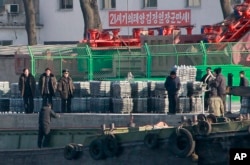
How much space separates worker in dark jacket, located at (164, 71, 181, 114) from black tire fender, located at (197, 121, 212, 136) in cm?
692

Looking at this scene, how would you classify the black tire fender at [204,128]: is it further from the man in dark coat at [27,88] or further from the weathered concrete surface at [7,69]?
the weathered concrete surface at [7,69]

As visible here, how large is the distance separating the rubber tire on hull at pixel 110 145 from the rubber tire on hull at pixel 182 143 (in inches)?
65.6

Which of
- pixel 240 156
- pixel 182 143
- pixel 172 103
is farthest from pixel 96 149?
pixel 172 103

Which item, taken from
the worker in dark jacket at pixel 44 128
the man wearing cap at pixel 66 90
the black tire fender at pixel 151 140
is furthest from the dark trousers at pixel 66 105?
the black tire fender at pixel 151 140

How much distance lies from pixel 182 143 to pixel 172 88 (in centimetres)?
683

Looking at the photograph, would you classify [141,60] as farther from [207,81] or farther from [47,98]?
[207,81]

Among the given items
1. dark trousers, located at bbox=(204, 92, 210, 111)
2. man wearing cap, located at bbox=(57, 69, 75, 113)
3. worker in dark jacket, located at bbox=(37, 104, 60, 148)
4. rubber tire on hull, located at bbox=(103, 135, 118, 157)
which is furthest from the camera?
man wearing cap, located at bbox=(57, 69, 75, 113)

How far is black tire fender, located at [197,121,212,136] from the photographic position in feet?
81.4

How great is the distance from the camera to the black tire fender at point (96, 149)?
2673 centimetres

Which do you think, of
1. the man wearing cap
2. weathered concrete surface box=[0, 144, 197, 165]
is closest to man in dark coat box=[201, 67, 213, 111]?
the man wearing cap

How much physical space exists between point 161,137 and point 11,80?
19.2 meters

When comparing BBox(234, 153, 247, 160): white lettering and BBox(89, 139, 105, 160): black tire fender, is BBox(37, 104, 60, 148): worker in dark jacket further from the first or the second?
BBox(234, 153, 247, 160): white lettering

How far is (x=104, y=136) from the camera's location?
26.7 meters

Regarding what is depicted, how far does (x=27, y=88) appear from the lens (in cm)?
3444
